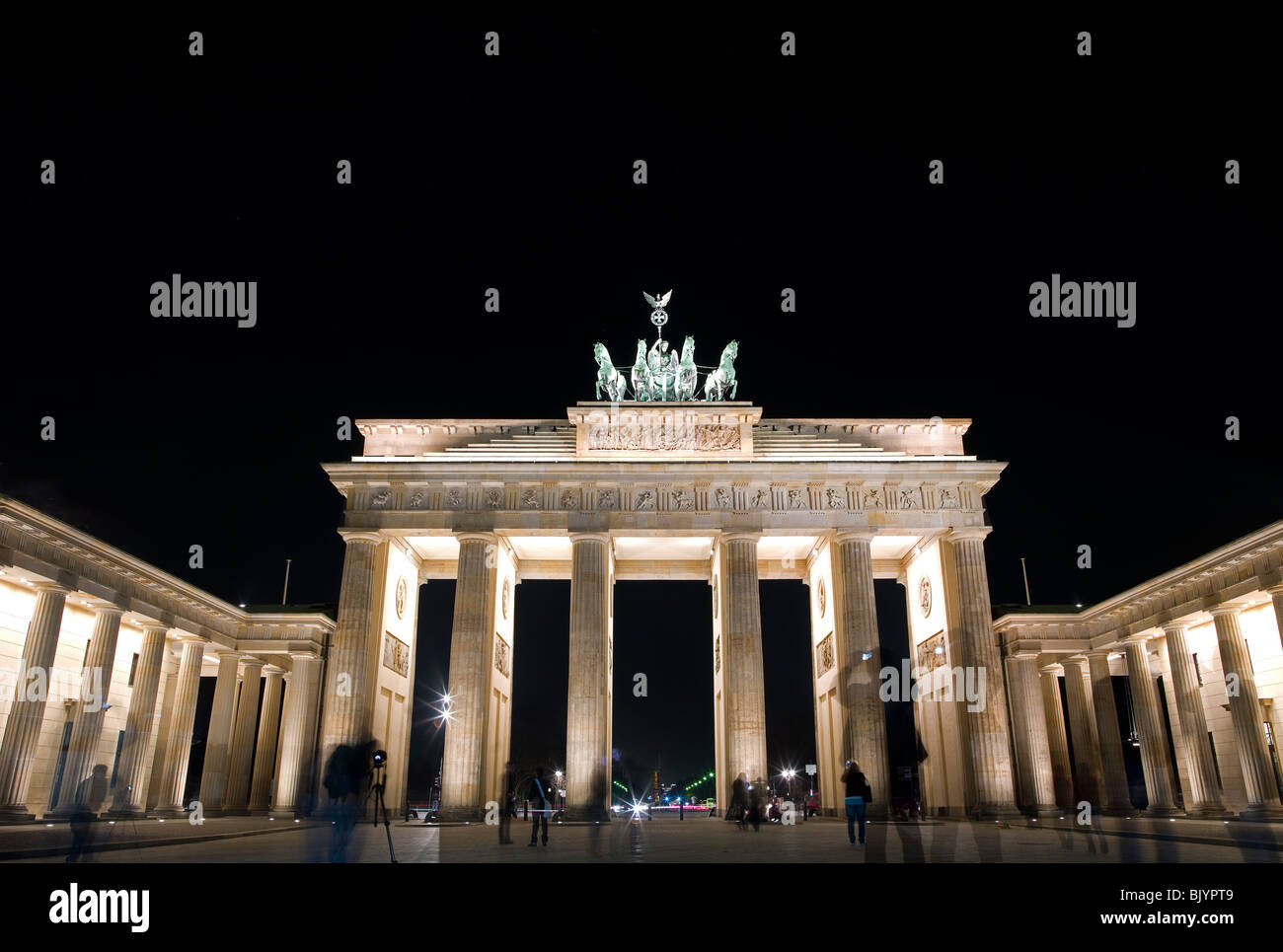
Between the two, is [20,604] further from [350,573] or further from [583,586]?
[583,586]

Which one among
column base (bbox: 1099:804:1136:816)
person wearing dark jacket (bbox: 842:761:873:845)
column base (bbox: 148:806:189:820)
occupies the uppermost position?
person wearing dark jacket (bbox: 842:761:873:845)

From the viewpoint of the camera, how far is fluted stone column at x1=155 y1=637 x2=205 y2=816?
38188mm

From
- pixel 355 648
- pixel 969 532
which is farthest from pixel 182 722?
pixel 969 532

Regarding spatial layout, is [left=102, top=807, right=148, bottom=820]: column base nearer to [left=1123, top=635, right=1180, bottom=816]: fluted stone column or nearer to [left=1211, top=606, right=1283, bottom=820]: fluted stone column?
[left=1211, top=606, right=1283, bottom=820]: fluted stone column

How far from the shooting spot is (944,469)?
3400 cm

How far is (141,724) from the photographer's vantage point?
112 ft

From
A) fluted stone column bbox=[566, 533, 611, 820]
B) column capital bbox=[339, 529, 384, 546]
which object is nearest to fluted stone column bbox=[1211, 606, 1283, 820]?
fluted stone column bbox=[566, 533, 611, 820]

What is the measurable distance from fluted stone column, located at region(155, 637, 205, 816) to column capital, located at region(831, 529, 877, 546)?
29.7m

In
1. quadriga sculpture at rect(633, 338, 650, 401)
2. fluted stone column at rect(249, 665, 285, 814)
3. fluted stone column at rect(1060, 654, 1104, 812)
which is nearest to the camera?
quadriga sculpture at rect(633, 338, 650, 401)

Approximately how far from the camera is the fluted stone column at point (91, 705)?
99.8 ft

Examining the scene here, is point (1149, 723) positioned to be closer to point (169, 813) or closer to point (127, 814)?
point (127, 814)

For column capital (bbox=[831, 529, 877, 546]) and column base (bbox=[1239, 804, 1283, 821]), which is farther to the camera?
column capital (bbox=[831, 529, 877, 546])
